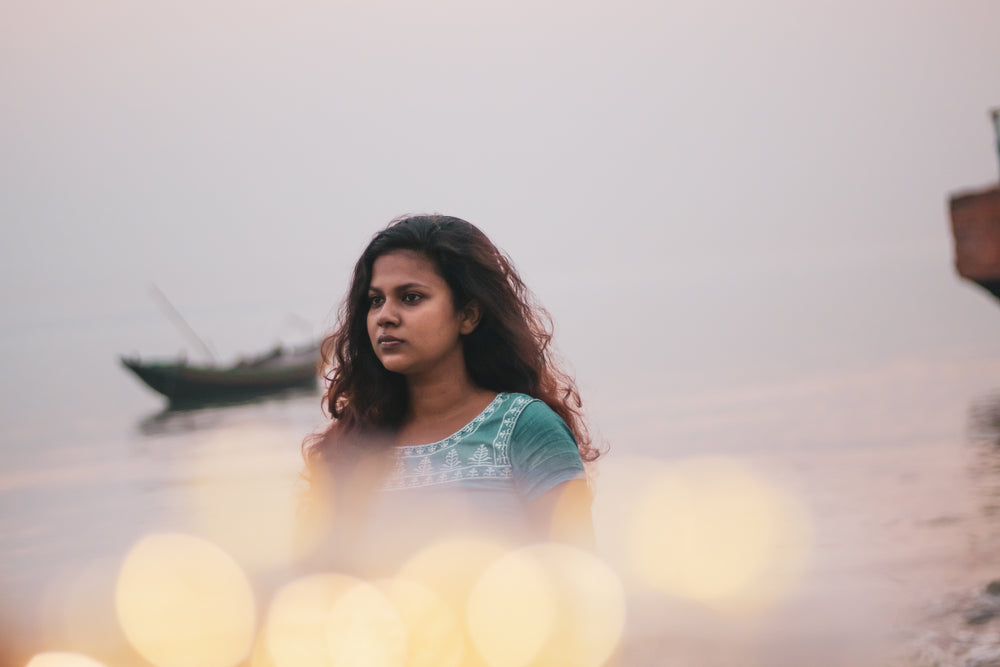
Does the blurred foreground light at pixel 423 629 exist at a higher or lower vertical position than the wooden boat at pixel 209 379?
higher

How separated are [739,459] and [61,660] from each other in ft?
34.8

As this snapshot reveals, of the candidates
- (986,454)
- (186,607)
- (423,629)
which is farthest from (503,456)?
(986,454)

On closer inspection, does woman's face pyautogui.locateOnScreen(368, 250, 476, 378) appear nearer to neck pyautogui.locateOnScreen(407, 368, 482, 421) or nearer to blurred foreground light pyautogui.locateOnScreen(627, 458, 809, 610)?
neck pyautogui.locateOnScreen(407, 368, 482, 421)

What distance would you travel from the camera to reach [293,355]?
122 ft

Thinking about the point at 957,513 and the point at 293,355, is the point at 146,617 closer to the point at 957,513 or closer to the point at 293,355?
the point at 957,513

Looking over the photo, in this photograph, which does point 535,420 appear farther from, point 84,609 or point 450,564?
point 84,609

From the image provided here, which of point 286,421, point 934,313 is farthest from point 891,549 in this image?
point 934,313

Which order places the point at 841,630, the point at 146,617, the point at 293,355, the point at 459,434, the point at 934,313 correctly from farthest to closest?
the point at 934,313, the point at 293,355, the point at 146,617, the point at 841,630, the point at 459,434

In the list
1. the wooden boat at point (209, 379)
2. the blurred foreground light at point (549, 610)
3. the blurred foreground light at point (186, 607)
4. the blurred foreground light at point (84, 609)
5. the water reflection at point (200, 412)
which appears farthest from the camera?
the wooden boat at point (209, 379)

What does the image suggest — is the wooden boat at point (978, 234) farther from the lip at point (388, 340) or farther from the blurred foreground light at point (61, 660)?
the lip at point (388, 340)

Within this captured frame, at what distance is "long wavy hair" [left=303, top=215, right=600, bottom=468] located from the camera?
2.35 meters

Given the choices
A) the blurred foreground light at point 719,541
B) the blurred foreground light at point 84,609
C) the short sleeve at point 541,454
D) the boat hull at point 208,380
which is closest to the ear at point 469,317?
the short sleeve at point 541,454

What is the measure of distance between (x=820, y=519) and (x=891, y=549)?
5.01ft

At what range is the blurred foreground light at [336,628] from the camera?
2061 mm
